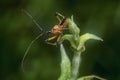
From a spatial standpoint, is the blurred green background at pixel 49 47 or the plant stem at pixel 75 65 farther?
the blurred green background at pixel 49 47

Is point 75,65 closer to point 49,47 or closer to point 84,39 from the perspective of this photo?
point 84,39

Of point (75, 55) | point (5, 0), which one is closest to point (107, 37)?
point (5, 0)

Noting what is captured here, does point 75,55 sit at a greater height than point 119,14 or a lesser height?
greater

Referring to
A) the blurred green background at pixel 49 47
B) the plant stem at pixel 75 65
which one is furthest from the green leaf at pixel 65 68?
the blurred green background at pixel 49 47

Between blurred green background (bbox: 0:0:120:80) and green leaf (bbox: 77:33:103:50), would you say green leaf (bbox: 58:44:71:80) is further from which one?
blurred green background (bbox: 0:0:120:80)

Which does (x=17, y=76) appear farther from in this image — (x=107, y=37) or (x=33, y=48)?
(x=107, y=37)

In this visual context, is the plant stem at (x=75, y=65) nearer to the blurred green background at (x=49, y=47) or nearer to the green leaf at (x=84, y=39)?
the green leaf at (x=84, y=39)

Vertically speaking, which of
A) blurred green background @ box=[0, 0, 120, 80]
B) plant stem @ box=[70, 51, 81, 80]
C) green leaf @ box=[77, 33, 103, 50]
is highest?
green leaf @ box=[77, 33, 103, 50]

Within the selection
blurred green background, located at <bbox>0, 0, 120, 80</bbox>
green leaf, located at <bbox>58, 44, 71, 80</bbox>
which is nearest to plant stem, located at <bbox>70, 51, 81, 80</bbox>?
green leaf, located at <bbox>58, 44, 71, 80</bbox>

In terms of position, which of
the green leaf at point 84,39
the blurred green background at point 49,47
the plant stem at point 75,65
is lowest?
the blurred green background at point 49,47
